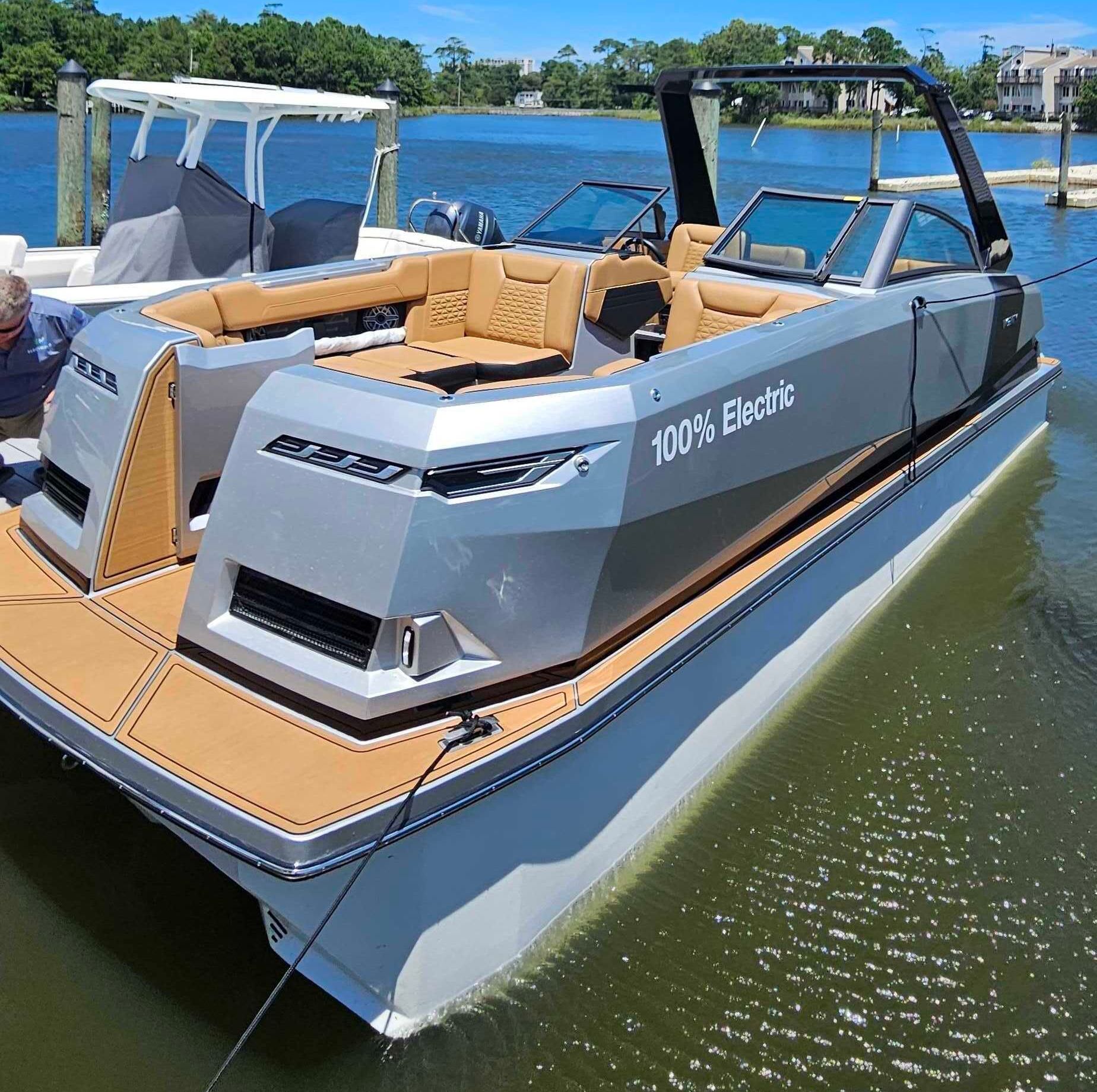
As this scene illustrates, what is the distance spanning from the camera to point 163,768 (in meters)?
2.78

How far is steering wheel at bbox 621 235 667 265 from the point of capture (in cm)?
610

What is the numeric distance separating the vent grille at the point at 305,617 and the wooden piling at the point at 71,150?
315 inches

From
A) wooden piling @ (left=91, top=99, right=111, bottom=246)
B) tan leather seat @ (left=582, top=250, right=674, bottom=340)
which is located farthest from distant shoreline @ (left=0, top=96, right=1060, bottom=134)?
tan leather seat @ (left=582, top=250, right=674, bottom=340)

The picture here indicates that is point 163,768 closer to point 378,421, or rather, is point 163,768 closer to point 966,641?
point 378,421

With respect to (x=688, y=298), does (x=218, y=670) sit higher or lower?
lower

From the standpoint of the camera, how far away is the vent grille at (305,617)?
2.96m

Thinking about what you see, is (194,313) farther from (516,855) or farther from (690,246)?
(690,246)

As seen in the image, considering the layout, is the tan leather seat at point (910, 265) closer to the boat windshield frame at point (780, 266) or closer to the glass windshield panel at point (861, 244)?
the glass windshield panel at point (861, 244)

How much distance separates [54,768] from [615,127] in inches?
3201

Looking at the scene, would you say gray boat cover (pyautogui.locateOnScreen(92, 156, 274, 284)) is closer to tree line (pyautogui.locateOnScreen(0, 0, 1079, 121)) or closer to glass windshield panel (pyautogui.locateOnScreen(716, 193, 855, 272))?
glass windshield panel (pyautogui.locateOnScreen(716, 193, 855, 272))

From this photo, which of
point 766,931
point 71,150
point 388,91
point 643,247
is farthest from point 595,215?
point 71,150

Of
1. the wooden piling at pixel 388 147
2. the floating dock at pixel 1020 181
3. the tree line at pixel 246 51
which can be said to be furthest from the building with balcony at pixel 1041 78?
the wooden piling at pixel 388 147

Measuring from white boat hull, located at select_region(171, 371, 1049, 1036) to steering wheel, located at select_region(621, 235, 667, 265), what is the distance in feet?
8.15

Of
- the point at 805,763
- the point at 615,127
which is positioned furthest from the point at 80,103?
the point at 615,127
